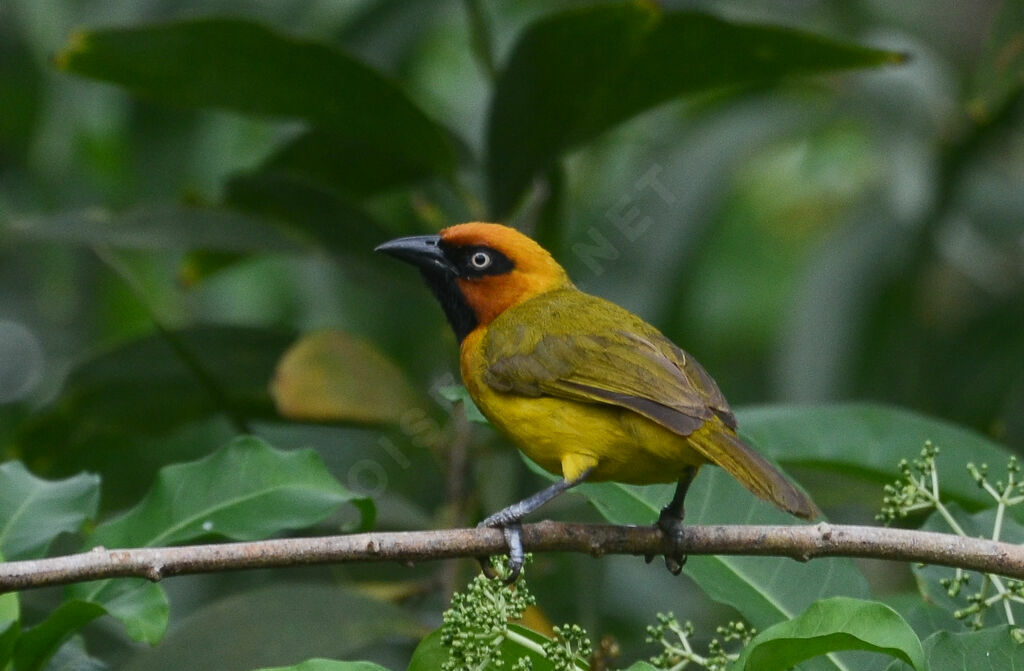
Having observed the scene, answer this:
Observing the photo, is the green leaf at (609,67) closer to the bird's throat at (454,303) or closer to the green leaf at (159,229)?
the bird's throat at (454,303)

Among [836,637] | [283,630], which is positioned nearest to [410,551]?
[836,637]

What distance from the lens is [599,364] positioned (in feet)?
9.42

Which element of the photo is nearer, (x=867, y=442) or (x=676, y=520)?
(x=676, y=520)

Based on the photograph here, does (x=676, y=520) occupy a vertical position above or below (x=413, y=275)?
above

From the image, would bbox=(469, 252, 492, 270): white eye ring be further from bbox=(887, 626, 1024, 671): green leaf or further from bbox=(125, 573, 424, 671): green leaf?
bbox=(887, 626, 1024, 671): green leaf

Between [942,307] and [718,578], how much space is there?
3.85 meters

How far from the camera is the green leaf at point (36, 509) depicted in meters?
2.56

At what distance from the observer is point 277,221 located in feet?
13.1

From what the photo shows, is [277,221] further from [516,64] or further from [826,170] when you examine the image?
[826,170]

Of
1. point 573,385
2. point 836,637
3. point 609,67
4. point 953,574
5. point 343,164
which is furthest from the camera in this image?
point 343,164

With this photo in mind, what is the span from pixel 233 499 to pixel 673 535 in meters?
0.92

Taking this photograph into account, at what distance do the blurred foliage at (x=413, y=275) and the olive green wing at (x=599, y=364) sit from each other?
0.25 meters

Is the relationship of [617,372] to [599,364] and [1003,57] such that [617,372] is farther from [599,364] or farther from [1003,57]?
[1003,57]

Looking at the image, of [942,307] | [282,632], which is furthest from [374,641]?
[942,307]
